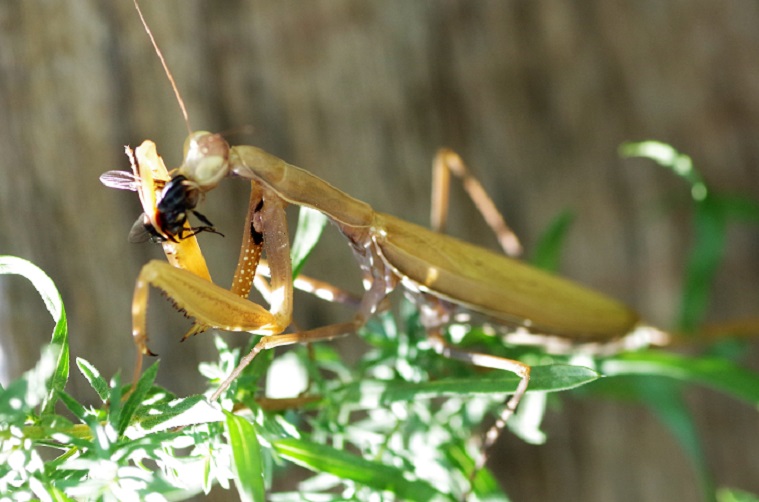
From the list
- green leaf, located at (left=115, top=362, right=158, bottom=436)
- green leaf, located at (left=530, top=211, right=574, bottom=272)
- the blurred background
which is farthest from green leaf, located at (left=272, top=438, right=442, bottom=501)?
green leaf, located at (left=530, top=211, right=574, bottom=272)

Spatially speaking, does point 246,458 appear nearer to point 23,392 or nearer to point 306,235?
point 23,392

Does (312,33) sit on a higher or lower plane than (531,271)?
higher

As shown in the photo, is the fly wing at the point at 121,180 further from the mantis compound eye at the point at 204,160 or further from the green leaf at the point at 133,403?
the green leaf at the point at 133,403

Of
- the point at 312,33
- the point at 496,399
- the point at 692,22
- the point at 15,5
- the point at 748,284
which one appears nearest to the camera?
the point at 15,5

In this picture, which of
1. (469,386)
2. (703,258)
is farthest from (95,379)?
(703,258)

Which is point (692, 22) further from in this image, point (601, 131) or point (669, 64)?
point (601, 131)

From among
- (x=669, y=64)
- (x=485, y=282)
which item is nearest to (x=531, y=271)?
(x=485, y=282)

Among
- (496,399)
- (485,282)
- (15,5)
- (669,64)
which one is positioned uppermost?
(669,64)

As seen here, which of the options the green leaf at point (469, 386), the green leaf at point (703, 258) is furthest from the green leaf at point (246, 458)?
the green leaf at point (703, 258)
